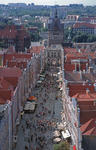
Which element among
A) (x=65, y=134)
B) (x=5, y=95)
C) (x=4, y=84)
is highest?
(x=5, y=95)

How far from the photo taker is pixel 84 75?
50.2 metres

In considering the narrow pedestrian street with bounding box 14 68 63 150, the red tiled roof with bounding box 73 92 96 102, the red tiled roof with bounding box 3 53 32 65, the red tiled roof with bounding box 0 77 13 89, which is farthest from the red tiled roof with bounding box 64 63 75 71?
the red tiled roof with bounding box 73 92 96 102

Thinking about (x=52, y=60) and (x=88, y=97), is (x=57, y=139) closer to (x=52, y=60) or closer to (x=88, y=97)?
(x=88, y=97)

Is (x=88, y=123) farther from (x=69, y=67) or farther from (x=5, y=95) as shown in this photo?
(x=69, y=67)

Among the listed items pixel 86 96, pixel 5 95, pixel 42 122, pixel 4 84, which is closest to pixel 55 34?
pixel 42 122

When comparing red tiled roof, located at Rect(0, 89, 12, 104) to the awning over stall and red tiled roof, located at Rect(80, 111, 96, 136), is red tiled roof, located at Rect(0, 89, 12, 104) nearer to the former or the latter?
the awning over stall

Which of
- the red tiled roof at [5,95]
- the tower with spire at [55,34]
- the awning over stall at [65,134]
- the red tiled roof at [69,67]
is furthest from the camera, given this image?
the tower with spire at [55,34]

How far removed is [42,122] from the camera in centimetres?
4669

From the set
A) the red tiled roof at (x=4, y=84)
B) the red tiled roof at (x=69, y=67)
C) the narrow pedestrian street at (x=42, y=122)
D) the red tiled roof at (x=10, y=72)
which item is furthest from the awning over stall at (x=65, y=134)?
the red tiled roof at (x=69, y=67)

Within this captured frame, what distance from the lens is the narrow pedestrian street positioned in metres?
40.1

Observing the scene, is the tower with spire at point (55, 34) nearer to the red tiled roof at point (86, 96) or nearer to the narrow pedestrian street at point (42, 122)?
the narrow pedestrian street at point (42, 122)

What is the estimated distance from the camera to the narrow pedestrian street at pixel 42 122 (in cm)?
4012

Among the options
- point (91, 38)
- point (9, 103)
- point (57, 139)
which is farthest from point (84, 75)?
point (91, 38)

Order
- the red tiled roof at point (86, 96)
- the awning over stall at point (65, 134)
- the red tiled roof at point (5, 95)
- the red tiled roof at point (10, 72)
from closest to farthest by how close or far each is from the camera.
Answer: the red tiled roof at point (86, 96) → the red tiled roof at point (5, 95) → the awning over stall at point (65, 134) → the red tiled roof at point (10, 72)
